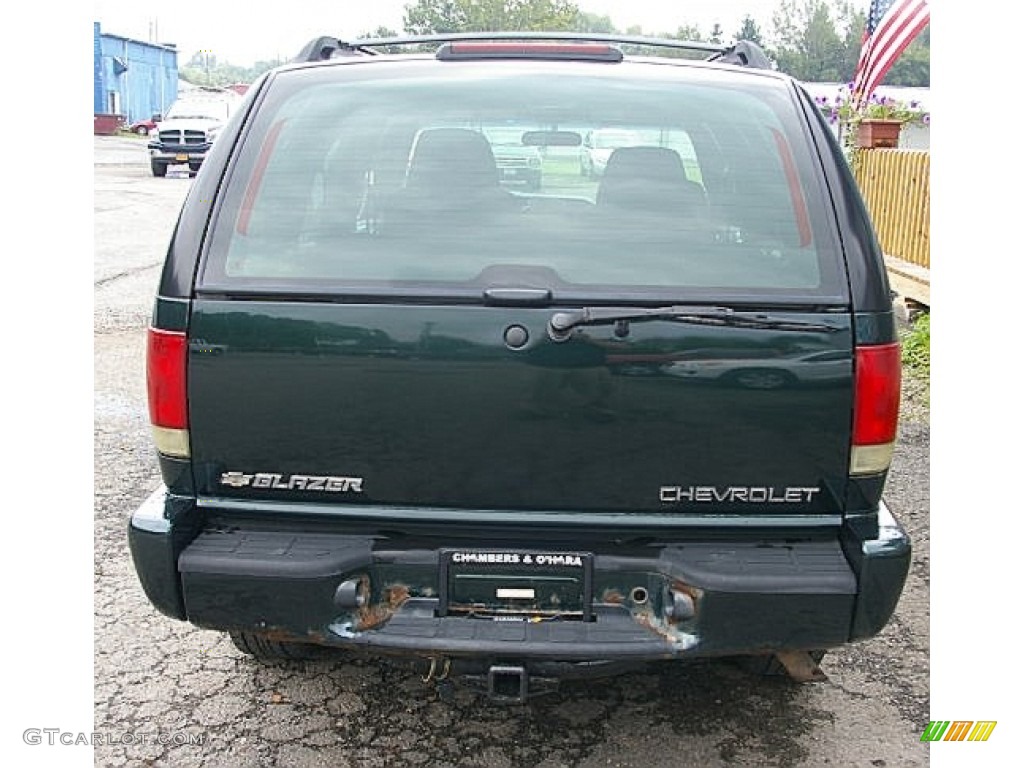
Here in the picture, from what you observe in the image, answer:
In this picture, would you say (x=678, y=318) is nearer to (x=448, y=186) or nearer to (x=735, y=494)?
(x=735, y=494)

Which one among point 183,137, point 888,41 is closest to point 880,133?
point 888,41

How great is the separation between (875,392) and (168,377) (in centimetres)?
174

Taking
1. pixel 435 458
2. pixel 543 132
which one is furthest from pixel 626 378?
pixel 543 132

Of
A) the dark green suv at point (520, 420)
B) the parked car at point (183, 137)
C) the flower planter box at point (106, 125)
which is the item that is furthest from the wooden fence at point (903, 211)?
the flower planter box at point (106, 125)

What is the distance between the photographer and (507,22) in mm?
70375

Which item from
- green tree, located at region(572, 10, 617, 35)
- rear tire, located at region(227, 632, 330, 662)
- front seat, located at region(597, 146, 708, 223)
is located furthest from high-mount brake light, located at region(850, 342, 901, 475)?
green tree, located at region(572, 10, 617, 35)

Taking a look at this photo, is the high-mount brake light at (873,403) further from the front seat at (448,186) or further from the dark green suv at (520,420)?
the front seat at (448,186)

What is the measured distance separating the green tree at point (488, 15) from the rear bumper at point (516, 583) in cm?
7018

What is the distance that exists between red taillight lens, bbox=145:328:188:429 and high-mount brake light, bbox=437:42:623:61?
1.17m

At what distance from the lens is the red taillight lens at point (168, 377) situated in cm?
253

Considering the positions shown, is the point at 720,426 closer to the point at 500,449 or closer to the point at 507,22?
the point at 500,449

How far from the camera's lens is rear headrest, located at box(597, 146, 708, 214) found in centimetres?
269

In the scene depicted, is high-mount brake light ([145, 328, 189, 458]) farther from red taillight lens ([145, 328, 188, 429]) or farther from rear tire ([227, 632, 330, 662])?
rear tire ([227, 632, 330, 662])
